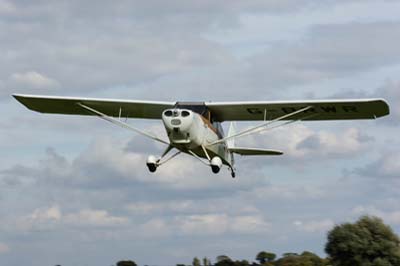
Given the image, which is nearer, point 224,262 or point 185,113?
point 185,113

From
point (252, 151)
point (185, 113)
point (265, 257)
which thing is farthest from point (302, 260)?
point (185, 113)

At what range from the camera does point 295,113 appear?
83.6 ft

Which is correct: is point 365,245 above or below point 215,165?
above

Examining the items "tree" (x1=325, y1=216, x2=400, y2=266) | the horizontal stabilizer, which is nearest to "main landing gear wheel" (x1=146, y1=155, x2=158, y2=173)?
the horizontal stabilizer

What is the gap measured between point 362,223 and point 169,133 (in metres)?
33.2

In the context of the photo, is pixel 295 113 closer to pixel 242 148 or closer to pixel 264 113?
pixel 264 113

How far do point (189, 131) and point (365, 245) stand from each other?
30.4 meters

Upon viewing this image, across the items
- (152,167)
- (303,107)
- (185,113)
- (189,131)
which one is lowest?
(152,167)

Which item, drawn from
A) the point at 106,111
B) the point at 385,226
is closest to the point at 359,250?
the point at 385,226

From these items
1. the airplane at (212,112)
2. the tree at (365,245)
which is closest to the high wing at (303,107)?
the airplane at (212,112)

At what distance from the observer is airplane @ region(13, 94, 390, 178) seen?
22.9 m

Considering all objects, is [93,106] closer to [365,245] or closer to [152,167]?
[152,167]

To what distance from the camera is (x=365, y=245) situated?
4988 centimetres

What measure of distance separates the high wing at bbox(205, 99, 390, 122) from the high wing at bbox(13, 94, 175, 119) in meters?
1.74
